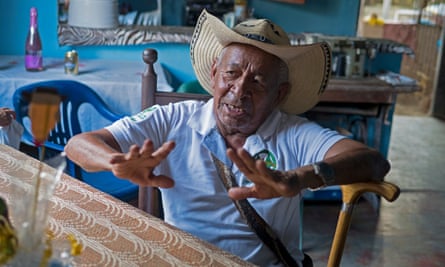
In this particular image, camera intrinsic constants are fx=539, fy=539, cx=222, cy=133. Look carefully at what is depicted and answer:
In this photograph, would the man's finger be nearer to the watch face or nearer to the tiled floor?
the watch face

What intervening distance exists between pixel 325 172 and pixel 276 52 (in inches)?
14.6

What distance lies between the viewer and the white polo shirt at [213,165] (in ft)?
4.61

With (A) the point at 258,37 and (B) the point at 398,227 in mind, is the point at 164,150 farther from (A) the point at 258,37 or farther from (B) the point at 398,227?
(B) the point at 398,227

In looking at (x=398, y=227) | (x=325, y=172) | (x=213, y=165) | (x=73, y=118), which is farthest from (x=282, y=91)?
(x=398, y=227)

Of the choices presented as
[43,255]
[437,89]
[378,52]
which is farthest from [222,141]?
[437,89]

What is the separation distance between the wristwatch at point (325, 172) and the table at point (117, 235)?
0.27m

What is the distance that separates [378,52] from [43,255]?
301 cm

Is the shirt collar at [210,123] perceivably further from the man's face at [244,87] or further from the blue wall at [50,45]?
the blue wall at [50,45]

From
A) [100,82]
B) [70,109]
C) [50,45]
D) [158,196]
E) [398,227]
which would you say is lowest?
[398,227]

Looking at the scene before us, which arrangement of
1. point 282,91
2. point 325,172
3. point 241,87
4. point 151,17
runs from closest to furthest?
point 325,172 < point 241,87 < point 282,91 < point 151,17

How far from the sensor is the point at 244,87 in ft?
4.54

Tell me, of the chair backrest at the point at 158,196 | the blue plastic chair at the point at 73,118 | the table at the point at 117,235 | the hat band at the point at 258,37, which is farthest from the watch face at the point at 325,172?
the blue plastic chair at the point at 73,118

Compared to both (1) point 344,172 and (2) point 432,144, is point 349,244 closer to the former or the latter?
(1) point 344,172

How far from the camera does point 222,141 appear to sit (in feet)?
4.76
